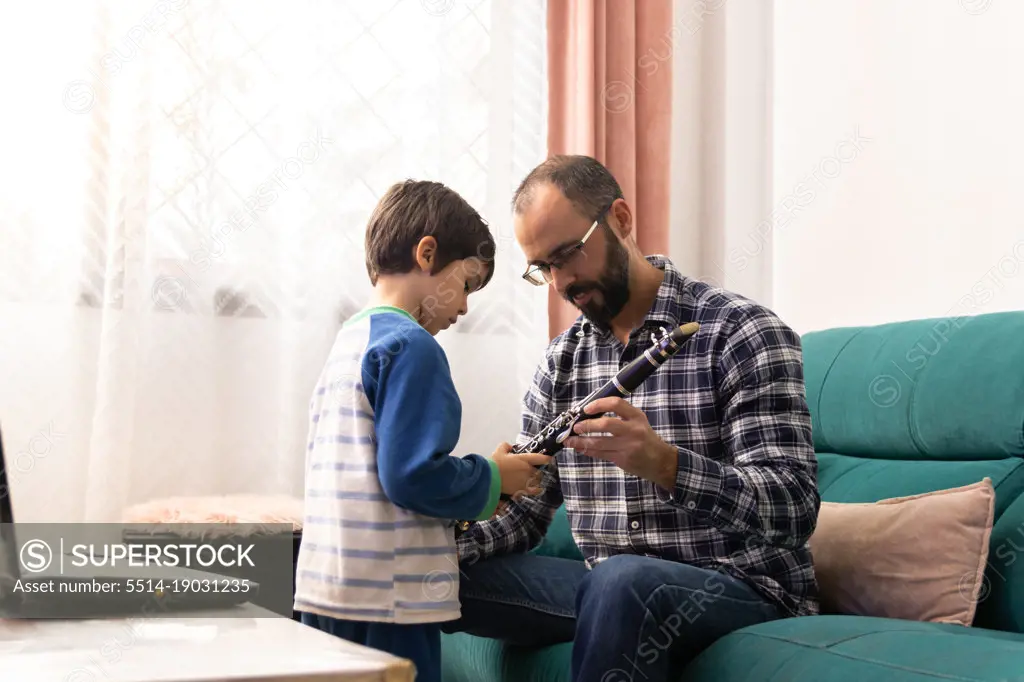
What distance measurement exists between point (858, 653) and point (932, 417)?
643 mm

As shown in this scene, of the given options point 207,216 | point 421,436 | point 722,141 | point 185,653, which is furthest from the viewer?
point 722,141

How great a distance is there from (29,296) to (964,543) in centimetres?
189

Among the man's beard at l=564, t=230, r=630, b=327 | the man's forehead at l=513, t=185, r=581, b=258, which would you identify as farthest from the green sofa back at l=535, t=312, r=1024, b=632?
the man's forehead at l=513, t=185, r=581, b=258

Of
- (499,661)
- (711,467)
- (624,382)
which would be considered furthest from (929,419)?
(499,661)

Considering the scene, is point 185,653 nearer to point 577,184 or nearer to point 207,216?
point 577,184

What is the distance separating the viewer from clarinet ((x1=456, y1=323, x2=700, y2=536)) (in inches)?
51.8

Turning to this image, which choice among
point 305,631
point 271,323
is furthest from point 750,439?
point 271,323

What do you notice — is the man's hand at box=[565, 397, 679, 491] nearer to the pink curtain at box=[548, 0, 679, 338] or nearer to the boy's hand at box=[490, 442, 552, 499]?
the boy's hand at box=[490, 442, 552, 499]

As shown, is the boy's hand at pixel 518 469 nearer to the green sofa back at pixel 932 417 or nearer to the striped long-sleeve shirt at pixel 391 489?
the striped long-sleeve shirt at pixel 391 489

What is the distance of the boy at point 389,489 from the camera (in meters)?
1.32

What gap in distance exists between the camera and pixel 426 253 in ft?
5.03

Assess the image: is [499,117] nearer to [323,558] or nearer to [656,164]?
[656,164]

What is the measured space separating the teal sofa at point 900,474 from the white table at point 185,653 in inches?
28.0

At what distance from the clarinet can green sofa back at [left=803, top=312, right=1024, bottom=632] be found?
570 mm
